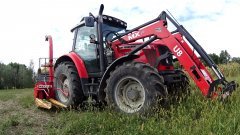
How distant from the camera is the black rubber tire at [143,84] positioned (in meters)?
6.99

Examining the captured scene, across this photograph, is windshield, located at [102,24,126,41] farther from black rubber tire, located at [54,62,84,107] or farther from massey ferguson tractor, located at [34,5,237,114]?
black rubber tire, located at [54,62,84,107]

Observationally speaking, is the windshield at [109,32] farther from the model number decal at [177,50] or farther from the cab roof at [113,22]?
the model number decal at [177,50]

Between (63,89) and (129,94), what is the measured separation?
10.6ft

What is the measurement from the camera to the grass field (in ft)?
18.4

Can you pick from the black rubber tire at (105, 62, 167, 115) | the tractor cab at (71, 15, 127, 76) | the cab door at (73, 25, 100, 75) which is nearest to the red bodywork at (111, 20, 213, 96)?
the tractor cab at (71, 15, 127, 76)

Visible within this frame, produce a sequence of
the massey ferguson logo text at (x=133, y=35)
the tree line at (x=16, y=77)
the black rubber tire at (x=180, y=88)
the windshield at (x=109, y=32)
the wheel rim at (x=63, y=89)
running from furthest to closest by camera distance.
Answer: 1. the tree line at (x=16, y=77)
2. the wheel rim at (x=63, y=89)
3. the windshield at (x=109, y=32)
4. the massey ferguson logo text at (x=133, y=35)
5. the black rubber tire at (x=180, y=88)

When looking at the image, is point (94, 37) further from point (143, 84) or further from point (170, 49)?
point (143, 84)

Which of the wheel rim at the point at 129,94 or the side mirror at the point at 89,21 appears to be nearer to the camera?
the wheel rim at the point at 129,94

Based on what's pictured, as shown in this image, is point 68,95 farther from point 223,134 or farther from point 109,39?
point 223,134

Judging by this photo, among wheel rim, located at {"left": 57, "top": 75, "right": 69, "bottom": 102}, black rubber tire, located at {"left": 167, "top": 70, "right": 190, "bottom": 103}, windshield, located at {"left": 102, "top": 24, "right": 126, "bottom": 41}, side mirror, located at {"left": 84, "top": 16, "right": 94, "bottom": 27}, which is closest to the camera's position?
black rubber tire, located at {"left": 167, "top": 70, "right": 190, "bottom": 103}

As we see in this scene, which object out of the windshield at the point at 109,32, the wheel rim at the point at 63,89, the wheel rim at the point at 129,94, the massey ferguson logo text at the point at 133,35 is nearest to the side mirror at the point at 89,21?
the windshield at the point at 109,32

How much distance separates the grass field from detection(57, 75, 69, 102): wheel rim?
7.12ft

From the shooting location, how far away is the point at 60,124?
7.18 meters

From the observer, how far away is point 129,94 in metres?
7.61
